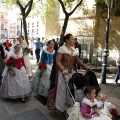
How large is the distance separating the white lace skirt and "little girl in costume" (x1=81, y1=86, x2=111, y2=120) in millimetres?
2582

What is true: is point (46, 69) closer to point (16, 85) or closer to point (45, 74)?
point (45, 74)

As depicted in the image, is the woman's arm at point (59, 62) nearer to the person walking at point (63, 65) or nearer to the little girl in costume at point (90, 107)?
the person walking at point (63, 65)

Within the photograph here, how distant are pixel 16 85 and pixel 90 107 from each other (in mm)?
2754

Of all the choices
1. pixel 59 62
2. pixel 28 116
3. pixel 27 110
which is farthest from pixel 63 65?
pixel 27 110

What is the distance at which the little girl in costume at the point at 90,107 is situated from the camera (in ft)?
12.9

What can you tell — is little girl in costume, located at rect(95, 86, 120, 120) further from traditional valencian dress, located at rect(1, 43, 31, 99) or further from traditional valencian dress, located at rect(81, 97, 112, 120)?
traditional valencian dress, located at rect(1, 43, 31, 99)

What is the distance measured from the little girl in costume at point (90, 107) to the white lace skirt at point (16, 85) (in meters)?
2.58

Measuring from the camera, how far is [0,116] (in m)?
5.30

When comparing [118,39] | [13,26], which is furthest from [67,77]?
[13,26]

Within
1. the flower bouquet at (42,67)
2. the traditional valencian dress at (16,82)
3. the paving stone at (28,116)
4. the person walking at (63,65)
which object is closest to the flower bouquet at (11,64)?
the traditional valencian dress at (16,82)

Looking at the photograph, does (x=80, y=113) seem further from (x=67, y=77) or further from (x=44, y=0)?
(x=44, y=0)

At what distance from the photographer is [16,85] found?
6238 millimetres

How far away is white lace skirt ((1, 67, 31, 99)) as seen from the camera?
6.24 metres

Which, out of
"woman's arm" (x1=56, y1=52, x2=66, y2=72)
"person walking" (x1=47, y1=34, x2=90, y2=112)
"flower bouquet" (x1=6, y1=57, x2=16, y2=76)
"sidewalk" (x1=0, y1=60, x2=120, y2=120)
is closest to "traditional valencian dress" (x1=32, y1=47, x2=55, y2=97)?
"sidewalk" (x1=0, y1=60, x2=120, y2=120)
